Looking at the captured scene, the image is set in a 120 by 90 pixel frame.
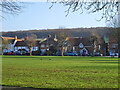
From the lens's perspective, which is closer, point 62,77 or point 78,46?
point 62,77

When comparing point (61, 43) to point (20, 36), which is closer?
point (61, 43)

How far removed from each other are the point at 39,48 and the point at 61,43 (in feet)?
53.5

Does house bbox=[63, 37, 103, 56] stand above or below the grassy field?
above

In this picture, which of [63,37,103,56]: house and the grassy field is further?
[63,37,103,56]: house

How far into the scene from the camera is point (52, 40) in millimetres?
95250

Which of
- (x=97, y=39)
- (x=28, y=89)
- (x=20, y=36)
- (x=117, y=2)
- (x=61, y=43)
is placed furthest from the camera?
(x=20, y=36)

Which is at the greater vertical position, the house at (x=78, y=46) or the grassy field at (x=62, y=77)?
the house at (x=78, y=46)

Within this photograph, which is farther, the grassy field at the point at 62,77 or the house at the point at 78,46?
the house at the point at 78,46

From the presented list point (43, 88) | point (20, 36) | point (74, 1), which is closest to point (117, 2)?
point (74, 1)

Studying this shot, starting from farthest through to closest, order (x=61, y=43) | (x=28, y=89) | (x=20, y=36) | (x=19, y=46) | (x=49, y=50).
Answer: (x=20, y=36) → (x=19, y=46) → (x=49, y=50) → (x=61, y=43) → (x=28, y=89)

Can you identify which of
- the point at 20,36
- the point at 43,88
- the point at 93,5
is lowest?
the point at 43,88

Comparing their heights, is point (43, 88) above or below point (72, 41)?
below

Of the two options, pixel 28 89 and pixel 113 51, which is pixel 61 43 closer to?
pixel 113 51

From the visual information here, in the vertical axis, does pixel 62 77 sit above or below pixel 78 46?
below
